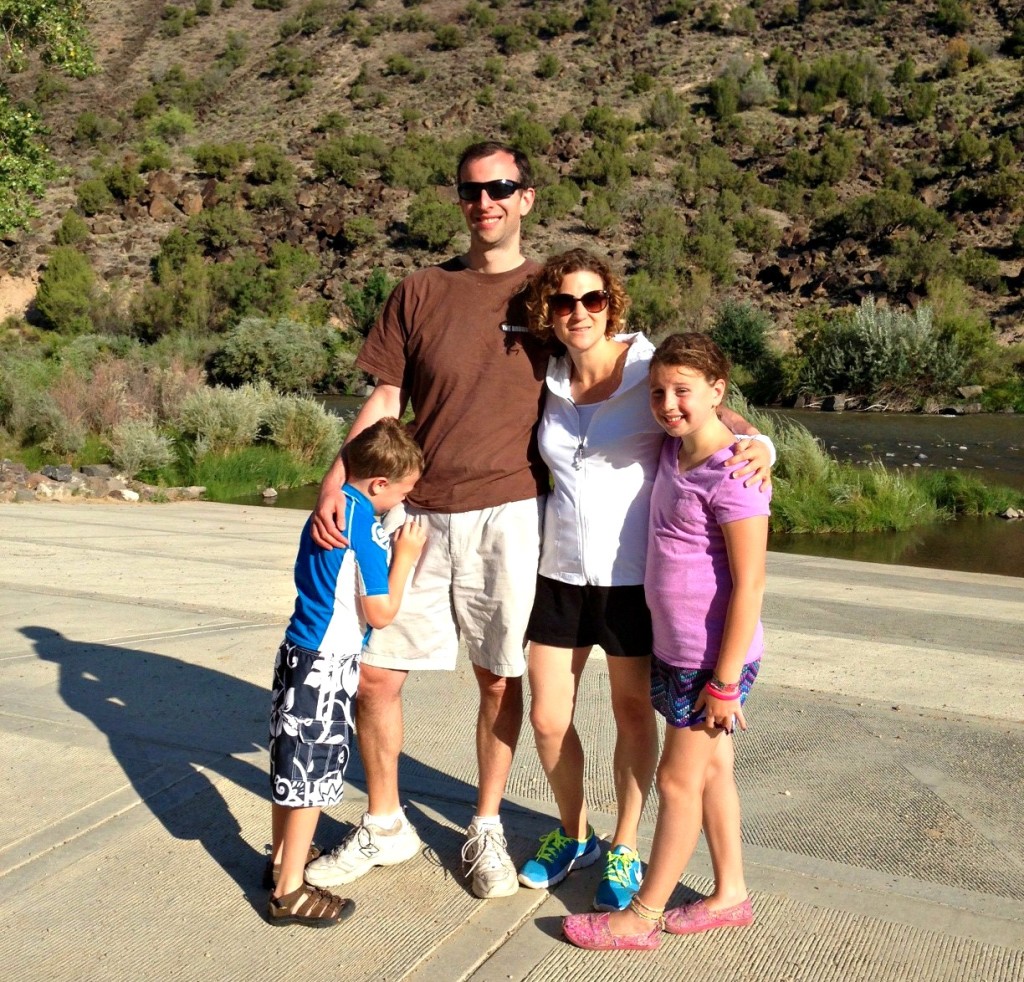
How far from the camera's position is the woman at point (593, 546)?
10.7ft

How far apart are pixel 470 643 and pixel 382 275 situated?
34935mm

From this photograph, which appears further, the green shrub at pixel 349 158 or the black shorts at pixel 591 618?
the green shrub at pixel 349 158

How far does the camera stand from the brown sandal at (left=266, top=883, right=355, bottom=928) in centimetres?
311

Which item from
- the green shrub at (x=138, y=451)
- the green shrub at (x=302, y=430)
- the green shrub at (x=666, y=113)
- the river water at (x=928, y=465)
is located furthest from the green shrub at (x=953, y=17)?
the green shrub at (x=138, y=451)

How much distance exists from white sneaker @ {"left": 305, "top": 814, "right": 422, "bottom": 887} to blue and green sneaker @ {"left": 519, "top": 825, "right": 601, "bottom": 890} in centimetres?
36

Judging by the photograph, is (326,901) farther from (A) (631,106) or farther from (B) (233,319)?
(A) (631,106)

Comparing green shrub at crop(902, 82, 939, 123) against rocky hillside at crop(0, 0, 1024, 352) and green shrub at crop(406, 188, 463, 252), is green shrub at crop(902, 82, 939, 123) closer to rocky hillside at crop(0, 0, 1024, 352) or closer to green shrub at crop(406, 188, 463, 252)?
rocky hillside at crop(0, 0, 1024, 352)

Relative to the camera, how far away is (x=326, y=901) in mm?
3150

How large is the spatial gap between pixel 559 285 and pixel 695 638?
103 cm

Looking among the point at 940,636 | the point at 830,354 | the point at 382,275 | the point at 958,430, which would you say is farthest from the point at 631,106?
the point at 940,636

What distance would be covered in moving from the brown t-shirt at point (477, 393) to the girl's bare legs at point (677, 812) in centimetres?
87

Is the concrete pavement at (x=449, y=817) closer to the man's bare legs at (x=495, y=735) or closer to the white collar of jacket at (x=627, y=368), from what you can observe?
Result: the man's bare legs at (x=495, y=735)

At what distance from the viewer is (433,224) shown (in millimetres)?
43062

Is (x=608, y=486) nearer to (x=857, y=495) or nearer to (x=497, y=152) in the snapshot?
(x=497, y=152)
